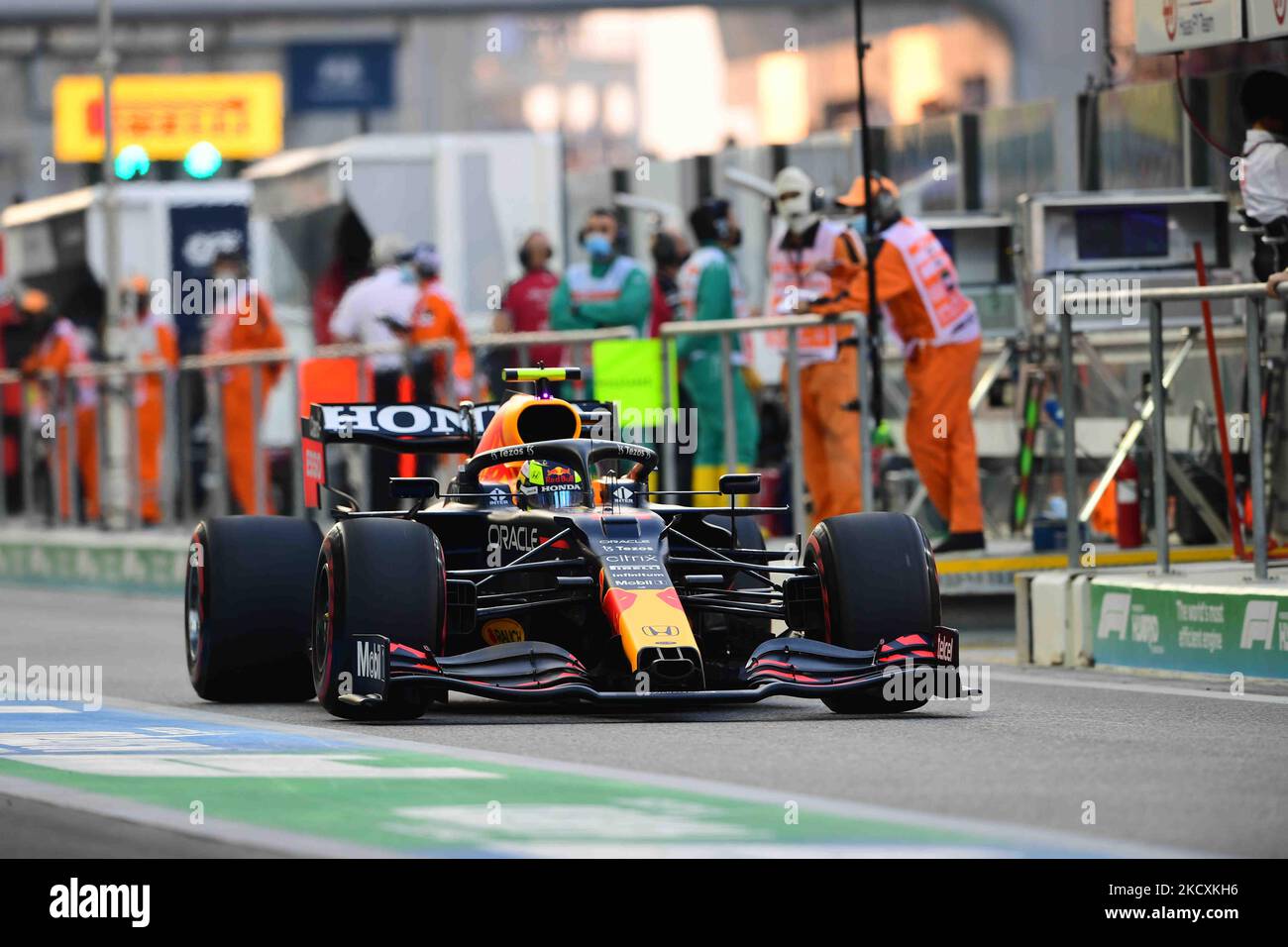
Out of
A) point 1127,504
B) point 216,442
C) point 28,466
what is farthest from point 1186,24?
point 28,466

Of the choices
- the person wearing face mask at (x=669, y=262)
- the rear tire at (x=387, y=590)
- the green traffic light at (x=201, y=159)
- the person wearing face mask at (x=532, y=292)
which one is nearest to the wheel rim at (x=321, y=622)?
the rear tire at (x=387, y=590)

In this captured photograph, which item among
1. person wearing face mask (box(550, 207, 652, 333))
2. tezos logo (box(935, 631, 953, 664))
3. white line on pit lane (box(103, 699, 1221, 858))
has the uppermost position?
person wearing face mask (box(550, 207, 652, 333))

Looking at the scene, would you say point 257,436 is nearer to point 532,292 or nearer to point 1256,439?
point 532,292

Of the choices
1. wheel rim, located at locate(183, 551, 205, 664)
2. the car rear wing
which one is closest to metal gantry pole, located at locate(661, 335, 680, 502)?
the car rear wing

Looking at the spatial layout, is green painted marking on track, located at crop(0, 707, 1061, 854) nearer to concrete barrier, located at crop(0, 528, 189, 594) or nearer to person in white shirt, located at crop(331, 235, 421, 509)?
person in white shirt, located at crop(331, 235, 421, 509)

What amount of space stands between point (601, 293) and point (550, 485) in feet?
26.1

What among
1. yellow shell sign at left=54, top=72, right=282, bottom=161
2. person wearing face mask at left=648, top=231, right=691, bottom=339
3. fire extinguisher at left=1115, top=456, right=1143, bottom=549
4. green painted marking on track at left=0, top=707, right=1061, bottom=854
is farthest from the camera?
yellow shell sign at left=54, top=72, right=282, bottom=161

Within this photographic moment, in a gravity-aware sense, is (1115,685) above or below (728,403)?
Answer: below

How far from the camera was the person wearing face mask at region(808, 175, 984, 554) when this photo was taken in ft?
54.6

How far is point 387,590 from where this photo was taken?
11.2 meters

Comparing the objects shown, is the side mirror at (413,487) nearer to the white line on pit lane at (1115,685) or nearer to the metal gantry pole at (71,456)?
the white line on pit lane at (1115,685)

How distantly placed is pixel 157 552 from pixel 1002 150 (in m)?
6.84

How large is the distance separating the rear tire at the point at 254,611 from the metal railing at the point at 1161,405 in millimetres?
3767

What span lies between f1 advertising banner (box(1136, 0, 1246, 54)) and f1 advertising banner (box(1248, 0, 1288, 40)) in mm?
30
